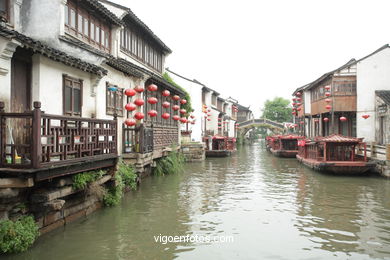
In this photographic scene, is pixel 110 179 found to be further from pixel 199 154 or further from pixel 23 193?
pixel 199 154

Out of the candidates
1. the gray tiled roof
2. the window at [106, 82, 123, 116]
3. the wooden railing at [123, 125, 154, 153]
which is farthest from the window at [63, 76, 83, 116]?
the wooden railing at [123, 125, 154, 153]

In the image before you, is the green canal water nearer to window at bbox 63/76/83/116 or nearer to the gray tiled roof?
window at bbox 63/76/83/116

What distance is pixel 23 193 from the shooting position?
7238 mm

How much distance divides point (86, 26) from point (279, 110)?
206 ft

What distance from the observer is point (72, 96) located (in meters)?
10.6

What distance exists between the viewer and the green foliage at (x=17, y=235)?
645 cm

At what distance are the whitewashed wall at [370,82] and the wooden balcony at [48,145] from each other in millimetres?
20921

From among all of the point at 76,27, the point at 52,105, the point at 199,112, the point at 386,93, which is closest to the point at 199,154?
the point at 199,112

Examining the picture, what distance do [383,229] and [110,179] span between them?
26.3ft

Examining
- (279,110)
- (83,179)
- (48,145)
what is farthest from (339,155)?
(279,110)

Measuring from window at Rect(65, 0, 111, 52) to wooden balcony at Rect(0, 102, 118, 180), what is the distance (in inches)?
157

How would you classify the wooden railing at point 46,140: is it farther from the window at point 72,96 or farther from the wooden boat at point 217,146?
the wooden boat at point 217,146

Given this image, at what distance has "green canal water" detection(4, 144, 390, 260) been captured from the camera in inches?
292

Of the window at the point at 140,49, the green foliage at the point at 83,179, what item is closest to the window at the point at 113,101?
the window at the point at 140,49
